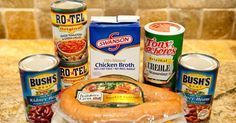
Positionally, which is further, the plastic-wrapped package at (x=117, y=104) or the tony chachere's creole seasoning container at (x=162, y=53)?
the tony chachere's creole seasoning container at (x=162, y=53)

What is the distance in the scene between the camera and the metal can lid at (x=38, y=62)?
82 centimetres

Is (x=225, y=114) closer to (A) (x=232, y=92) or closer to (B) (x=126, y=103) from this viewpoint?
(A) (x=232, y=92)

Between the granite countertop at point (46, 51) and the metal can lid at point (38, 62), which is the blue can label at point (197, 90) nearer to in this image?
the granite countertop at point (46, 51)

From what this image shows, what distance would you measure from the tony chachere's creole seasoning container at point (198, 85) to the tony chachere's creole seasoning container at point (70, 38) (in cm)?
23

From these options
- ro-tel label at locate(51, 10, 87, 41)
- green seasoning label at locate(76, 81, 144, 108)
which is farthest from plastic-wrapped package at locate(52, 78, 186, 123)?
ro-tel label at locate(51, 10, 87, 41)

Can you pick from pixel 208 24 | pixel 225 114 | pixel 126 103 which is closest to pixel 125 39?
pixel 126 103

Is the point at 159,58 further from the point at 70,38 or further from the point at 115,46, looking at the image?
the point at 70,38

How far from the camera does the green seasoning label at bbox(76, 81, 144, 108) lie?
768 mm

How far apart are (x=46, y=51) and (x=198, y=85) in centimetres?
56

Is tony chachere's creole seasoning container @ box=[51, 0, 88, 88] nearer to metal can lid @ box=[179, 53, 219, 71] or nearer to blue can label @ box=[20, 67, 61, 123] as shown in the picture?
blue can label @ box=[20, 67, 61, 123]

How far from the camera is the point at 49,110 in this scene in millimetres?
821

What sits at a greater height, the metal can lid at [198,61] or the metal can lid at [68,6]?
the metal can lid at [68,6]

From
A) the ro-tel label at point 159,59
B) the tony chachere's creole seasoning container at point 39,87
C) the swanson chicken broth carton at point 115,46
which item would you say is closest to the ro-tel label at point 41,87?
the tony chachere's creole seasoning container at point 39,87

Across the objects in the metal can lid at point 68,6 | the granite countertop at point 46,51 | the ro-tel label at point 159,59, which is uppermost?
the metal can lid at point 68,6
